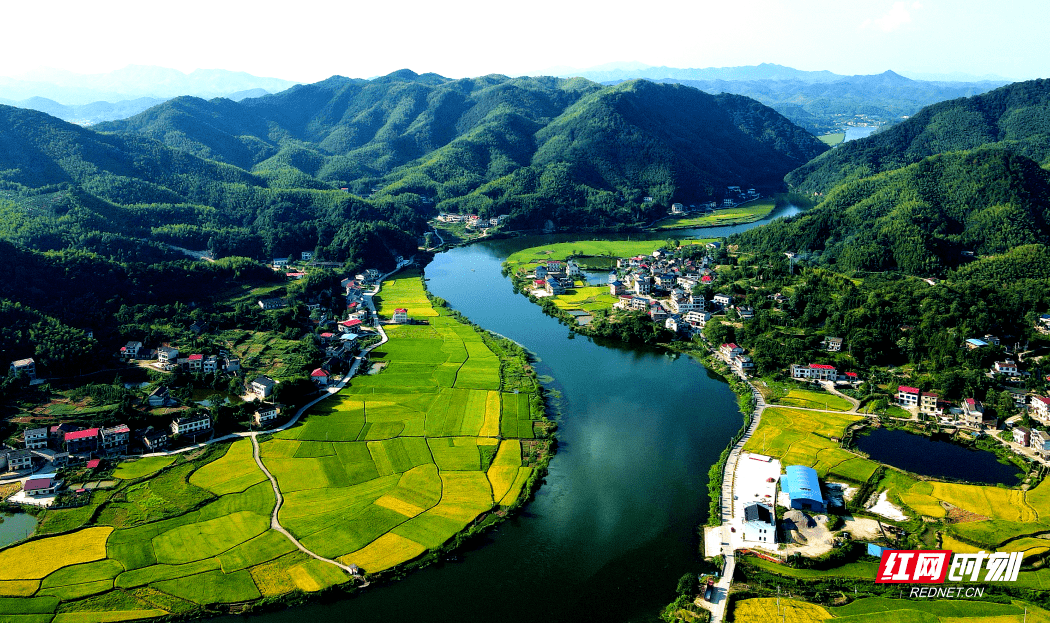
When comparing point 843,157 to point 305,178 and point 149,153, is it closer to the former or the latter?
point 305,178

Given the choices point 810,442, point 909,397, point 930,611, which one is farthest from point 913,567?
point 909,397

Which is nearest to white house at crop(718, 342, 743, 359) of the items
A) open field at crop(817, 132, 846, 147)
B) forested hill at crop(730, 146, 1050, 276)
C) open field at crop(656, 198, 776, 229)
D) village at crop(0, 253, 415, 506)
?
village at crop(0, 253, 415, 506)

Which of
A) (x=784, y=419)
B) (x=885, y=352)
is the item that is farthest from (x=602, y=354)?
(x=885, y=352)

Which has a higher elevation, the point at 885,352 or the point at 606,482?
the point at 885,352

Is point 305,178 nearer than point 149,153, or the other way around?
point 149,153

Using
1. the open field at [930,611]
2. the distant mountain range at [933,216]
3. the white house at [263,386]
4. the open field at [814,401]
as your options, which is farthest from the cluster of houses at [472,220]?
the open field at [930,611]

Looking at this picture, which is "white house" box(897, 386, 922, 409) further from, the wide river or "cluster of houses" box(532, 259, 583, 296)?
"cluster of houses" box(532, 259, 583, 296)

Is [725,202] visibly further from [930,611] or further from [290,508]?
[290,508]
